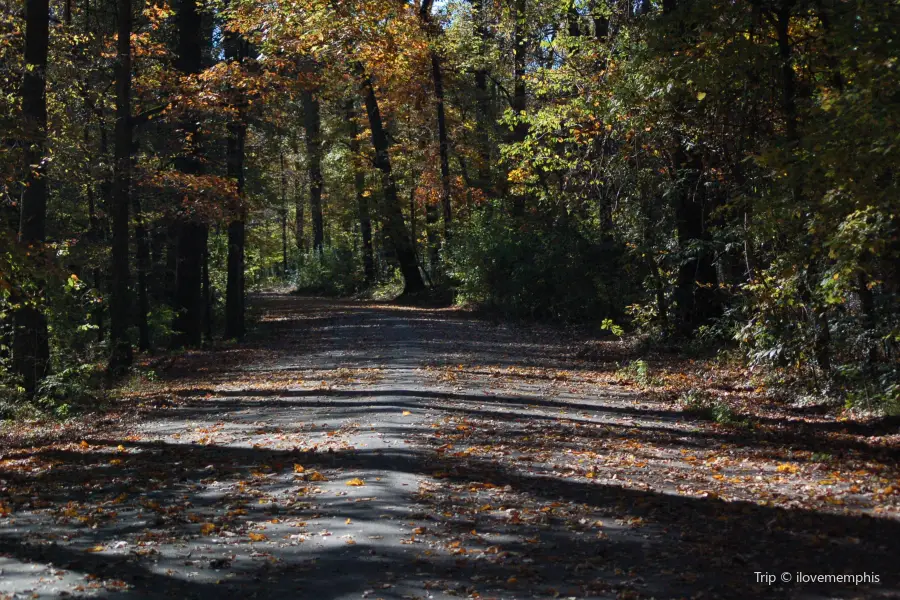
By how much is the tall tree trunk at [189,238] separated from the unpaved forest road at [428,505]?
343 inches

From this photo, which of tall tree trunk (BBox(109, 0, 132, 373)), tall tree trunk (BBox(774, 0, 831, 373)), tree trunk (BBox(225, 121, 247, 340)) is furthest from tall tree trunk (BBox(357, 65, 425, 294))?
tall tree trunk (BBox(774, 0, 831, 373))

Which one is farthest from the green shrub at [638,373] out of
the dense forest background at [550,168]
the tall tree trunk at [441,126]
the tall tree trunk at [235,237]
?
the tall tree trunk at [441,126]

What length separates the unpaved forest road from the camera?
215 inches

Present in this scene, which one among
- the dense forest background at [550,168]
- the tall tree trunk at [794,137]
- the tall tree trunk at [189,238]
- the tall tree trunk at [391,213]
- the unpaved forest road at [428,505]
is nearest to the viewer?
the unpaved forest road at [428,505]

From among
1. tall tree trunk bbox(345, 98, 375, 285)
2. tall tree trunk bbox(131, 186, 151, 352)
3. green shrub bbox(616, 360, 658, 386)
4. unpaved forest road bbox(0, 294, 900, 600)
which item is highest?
tall tree trunk bbox(345, 98, 375, 285)

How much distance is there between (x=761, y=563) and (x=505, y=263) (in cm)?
2292

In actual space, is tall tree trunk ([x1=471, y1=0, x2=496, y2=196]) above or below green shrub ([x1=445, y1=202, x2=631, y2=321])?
above

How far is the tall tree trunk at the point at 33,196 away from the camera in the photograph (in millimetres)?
13391

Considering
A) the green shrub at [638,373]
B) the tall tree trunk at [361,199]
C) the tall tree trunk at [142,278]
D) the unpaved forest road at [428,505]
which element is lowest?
the unpaved forest road at [428,505]

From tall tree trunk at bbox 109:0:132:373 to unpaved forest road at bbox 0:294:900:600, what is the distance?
3732 millimetres

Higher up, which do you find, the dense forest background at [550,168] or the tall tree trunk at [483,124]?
the tall tree trunk at [483,124]

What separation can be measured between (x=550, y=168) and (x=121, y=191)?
8705 millimetres

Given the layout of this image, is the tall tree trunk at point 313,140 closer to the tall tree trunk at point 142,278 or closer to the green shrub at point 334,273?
the green shrub at point 334,273

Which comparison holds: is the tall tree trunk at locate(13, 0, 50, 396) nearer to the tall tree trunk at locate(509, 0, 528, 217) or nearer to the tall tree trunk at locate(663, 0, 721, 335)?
the tall tree trunk at locate(663, 0, 721, 335)
